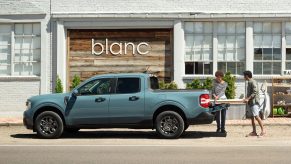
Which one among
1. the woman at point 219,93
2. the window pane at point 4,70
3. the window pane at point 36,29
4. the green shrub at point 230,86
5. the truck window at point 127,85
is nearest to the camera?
the truck window at point 127,85

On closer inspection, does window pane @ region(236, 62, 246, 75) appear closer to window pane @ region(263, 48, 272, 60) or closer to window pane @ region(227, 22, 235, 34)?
window pane @ region(263, 48, 272, 60)

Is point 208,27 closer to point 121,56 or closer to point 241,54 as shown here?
point 241,54

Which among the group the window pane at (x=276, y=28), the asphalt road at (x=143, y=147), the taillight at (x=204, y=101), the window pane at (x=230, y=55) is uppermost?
the window pane at (x=276, y=28)

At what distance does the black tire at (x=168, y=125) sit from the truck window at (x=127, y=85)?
0.98 meters

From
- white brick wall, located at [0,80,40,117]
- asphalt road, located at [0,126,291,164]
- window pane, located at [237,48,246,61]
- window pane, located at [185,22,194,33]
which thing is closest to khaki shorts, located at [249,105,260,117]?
asphalt road, located at [0,126,291,164]

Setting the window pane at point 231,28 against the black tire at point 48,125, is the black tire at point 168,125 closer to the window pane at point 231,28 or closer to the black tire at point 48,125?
the black tire at point 48,125

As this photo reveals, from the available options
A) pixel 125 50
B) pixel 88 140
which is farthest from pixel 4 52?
pixel 88 140

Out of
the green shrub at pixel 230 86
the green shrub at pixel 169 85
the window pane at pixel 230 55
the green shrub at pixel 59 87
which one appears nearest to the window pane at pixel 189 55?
the green shrub at pixel 169 85

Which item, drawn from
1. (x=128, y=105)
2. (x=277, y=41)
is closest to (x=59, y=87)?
(x=128, y=105)

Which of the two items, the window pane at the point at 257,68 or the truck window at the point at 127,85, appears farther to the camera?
the window pane at the point at 257,68

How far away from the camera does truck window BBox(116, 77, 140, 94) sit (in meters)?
14.9

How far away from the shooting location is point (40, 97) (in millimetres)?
15195

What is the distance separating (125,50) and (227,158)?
10.1m

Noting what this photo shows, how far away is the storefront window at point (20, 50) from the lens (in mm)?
20969
